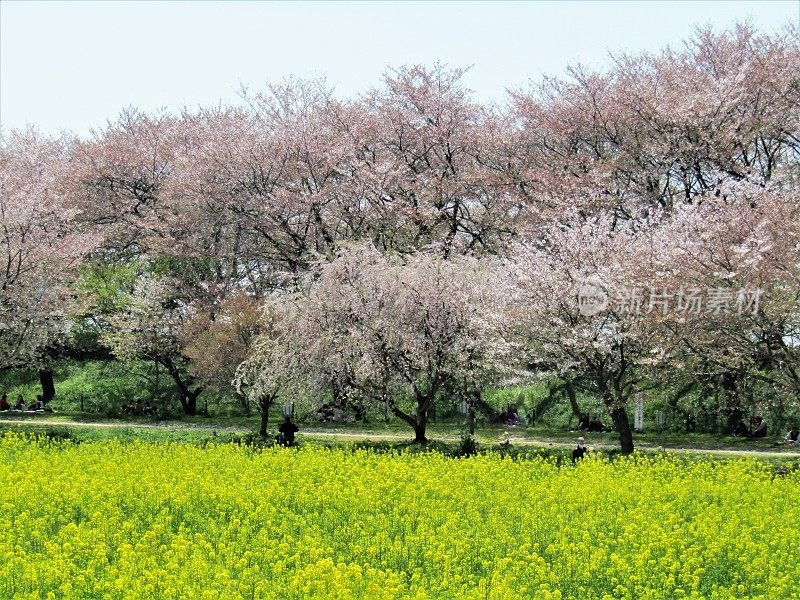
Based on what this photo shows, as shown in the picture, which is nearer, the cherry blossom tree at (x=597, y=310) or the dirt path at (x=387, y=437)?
the cherry blossom tree at (x=597, y=310)

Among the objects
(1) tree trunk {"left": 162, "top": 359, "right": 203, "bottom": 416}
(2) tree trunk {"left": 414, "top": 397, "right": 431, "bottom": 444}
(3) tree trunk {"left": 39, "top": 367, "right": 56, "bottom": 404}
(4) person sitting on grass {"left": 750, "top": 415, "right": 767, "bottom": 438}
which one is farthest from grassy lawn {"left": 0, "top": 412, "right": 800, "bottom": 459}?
(3) tree trunk {"left": 39, "top": 367, "right": 56, "bottom": 404}

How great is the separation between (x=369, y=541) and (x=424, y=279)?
45.2 feet

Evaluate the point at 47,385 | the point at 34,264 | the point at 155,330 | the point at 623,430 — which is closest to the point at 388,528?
the point at 623,430

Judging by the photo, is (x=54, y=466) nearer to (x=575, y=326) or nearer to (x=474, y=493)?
(x=474, y=493)

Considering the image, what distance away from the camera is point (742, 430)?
29719 millimetres

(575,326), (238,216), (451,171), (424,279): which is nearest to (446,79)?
(451,171)

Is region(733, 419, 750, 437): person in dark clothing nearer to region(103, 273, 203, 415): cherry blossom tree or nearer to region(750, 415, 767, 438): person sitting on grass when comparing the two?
region(750, 415, 767, 438): person sitting on grass

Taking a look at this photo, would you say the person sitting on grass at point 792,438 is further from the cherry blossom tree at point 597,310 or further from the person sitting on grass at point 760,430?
the cherry blossom tree at point 597,310

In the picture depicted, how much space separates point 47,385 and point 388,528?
2900cm

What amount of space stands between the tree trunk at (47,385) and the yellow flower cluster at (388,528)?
19926mm

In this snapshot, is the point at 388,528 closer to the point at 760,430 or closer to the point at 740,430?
the point at 760,430

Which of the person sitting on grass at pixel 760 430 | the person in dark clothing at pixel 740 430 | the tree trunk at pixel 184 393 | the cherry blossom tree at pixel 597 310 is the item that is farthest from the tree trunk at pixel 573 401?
the tree trunk at pixel 184 393

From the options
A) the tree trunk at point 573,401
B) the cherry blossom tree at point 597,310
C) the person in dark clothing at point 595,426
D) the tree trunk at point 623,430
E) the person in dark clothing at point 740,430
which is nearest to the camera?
the tree trunk at point 623,430

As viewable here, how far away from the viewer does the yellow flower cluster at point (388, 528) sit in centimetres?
1078
